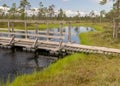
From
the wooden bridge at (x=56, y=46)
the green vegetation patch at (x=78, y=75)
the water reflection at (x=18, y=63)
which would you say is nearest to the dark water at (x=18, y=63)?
the water reflection at (x=18, y=63)

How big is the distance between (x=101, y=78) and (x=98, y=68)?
3.58 m

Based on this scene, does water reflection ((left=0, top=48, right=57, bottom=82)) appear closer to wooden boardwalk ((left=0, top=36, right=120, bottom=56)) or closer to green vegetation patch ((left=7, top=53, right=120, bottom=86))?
wooden boardwalk ((left=0, top=36, right=120, bottom=56))

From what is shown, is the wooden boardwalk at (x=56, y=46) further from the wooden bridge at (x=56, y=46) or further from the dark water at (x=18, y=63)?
the dark water at (x=18, y=63)

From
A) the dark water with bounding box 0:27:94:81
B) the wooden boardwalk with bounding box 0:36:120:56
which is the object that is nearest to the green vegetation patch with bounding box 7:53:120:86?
the wooden boardwalk with bounding box 0:36:120:56

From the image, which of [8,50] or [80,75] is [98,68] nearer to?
[80,75]

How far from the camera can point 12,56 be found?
30.7 m

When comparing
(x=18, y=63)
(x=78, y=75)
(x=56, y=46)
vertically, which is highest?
(x=56, y=46)

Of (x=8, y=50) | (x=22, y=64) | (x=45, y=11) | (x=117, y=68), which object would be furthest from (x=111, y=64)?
(x=45, y=11)

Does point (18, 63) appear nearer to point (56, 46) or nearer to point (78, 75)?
point (56, 46)

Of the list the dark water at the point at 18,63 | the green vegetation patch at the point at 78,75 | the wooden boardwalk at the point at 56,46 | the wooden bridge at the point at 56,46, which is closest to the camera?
the green vegetation patch at the point at 78,75

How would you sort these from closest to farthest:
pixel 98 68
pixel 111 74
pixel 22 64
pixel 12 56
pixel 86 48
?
pixel 111 74, pixel 98 68, pixel 22 64, pixel 86 48, pixel 12 56

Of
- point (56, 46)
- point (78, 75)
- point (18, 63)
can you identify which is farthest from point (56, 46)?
point (78, 75)

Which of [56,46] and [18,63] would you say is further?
[56,46]

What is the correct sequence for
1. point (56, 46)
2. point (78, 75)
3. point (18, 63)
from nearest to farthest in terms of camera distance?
point (78, 75) → point (18, 63) → point (56, 46)
